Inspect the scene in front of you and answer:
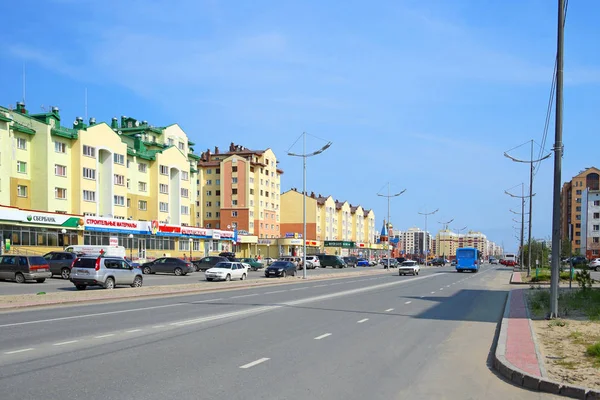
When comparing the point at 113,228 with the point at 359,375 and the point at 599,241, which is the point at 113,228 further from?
the point at 599,241

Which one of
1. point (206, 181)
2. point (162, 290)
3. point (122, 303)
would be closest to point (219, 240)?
point (206, 181)

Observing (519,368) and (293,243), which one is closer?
(519,368)

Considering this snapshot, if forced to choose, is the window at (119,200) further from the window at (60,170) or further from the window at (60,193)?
the window at (60,170)

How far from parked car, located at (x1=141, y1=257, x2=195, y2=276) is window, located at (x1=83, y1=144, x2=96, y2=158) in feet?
58.8

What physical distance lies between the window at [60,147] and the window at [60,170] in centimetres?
161

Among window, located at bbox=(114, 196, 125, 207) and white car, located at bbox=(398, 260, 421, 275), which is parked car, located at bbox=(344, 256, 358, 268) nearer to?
white car, located at bbox=(398, 260, 421, 275)

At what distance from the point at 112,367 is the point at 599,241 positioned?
4925 inches

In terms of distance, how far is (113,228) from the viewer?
59.2 meters

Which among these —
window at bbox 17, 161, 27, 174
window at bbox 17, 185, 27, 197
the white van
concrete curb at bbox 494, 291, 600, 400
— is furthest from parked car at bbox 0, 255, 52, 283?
concrete curb at bbox 494, 291, 600, 400

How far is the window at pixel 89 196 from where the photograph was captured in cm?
6100

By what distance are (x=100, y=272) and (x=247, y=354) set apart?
19.7 meters

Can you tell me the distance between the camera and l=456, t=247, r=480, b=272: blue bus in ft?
218

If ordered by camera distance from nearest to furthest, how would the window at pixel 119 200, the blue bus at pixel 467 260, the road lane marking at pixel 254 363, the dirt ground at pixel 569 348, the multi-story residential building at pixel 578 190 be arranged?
the dirt ground at pixel 569 348 < the road lane marking at pixel 254 363 < the window at pixel 119 200 < the blue bus at pixel 467 260 < the multi-story residential building at pixel 578 190

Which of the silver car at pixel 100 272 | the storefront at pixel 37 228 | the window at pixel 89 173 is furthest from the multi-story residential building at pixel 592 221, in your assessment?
the silver car at pixel 100 272
